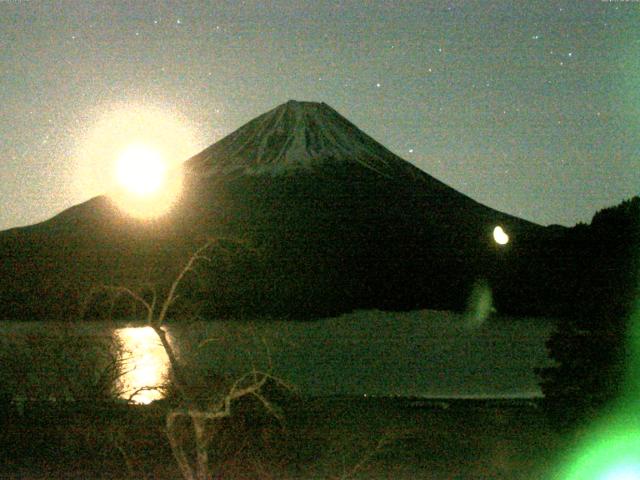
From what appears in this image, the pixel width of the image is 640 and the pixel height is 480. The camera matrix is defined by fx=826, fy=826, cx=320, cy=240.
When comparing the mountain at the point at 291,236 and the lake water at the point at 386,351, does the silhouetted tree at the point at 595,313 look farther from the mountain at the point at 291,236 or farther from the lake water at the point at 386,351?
the lake water at the point at 386,351

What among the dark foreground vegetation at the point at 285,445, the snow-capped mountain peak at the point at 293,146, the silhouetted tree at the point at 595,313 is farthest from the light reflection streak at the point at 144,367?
the snow-capped mountain peak at the point at 293,146

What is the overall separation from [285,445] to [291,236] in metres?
26.7

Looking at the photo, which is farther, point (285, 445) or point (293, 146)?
point (293, 146)

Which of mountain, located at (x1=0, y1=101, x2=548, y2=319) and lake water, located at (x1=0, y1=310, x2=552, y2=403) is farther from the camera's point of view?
mountain, located at (x1=0, y1=101, x2=548, y2=319)

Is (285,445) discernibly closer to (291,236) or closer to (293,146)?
(291,236)

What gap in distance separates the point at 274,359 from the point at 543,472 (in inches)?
473

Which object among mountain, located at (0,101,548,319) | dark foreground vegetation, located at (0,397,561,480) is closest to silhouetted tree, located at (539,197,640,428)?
dark foreground vegetation, located at (0,397,561,480)

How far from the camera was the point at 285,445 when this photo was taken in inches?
448

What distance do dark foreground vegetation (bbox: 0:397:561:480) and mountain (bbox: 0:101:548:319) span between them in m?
5.29

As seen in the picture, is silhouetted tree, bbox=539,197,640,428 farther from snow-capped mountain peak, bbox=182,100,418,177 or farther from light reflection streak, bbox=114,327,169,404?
snow-capped mountain peak, bbox=182,100,418,177

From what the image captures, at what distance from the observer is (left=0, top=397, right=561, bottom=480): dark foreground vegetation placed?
10414mm

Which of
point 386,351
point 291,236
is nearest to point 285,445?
point 386,351

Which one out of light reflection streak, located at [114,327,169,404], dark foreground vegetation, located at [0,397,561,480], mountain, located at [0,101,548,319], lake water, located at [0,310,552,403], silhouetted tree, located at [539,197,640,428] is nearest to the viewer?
silhouetted tree, located at [539,197,640,428]

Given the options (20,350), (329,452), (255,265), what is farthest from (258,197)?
(329,452)
